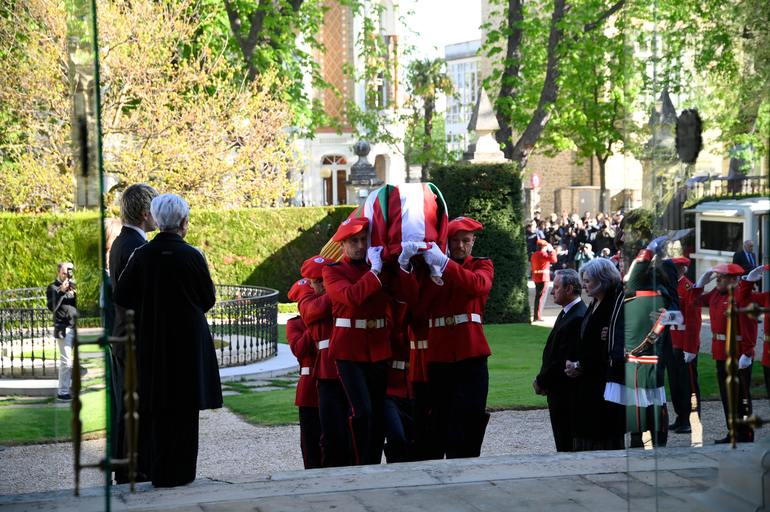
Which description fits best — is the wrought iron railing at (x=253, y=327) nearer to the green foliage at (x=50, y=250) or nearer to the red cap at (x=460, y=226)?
the green foliage at (x=50, y=250)

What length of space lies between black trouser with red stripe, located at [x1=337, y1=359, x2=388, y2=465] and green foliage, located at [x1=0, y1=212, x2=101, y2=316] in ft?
5.50

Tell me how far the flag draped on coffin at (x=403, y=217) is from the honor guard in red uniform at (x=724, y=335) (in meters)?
1.97

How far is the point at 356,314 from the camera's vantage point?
16.1 feet

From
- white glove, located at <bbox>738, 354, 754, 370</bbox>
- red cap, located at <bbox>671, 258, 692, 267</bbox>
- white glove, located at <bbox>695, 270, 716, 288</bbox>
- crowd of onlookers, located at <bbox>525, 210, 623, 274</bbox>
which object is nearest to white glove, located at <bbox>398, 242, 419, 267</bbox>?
red cap, located at <bbox>671, 258, 692, 267</bbox>

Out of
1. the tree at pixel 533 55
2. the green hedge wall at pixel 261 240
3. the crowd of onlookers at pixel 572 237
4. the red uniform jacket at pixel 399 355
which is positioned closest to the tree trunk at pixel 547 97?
the tree at pixel 533 55

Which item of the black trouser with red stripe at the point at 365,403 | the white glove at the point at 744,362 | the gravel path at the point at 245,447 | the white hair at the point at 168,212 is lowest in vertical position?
the gravel path at the point at 245,447

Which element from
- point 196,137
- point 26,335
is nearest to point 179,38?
point 196,137

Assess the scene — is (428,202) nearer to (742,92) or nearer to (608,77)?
(742,92)

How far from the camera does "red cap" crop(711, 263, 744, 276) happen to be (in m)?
3.08

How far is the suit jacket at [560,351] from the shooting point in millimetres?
5195

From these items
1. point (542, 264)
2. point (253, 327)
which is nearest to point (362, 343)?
point (253, 327)

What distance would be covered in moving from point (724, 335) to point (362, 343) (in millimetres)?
2237

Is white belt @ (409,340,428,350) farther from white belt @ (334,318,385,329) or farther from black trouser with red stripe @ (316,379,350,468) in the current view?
black trouser with red stripe @ (316,379,350,468)

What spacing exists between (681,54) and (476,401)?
246cm
